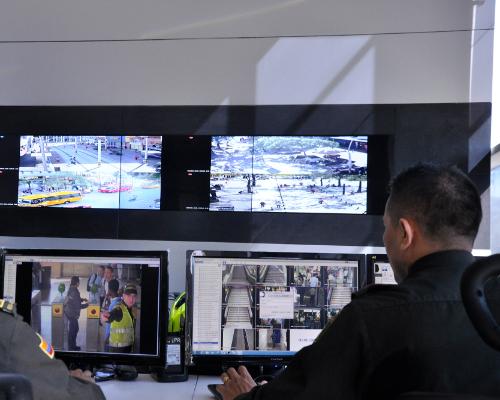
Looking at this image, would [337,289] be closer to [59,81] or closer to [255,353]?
[255,353]

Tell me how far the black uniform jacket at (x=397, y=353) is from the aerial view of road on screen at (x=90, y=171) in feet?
8.32

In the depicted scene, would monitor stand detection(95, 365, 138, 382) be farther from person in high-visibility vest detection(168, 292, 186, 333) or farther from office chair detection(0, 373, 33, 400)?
office chair detection(0, 373, 33, 400)

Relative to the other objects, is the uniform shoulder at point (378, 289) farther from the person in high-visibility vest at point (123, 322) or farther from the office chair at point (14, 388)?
the person in high-visibility vest at point (123, 322)

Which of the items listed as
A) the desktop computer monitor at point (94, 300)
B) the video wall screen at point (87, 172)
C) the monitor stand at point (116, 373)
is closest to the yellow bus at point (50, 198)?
the video wall screen at point (87, 172)

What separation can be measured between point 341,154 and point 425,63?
2.49 ft

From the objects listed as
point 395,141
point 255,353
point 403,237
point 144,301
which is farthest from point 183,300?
point 395,141

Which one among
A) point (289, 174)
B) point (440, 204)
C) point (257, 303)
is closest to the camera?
point (440, 204)

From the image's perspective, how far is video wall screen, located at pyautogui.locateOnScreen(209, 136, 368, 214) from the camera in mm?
3416

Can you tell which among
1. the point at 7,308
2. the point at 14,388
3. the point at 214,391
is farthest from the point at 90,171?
the point at 14,388

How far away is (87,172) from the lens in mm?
3543

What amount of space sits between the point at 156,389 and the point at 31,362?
33.0 inches

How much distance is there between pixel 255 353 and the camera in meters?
2.10

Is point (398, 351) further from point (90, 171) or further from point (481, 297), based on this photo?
point (90, 171)

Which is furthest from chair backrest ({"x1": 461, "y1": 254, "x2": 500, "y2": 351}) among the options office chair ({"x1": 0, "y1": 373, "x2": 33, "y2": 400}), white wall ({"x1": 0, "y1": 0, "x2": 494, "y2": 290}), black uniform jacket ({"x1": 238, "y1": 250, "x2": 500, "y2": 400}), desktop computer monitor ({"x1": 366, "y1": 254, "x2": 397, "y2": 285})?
white wall ({"x1": 0, "y1": 0, "x2": 494, "y2": 290})
